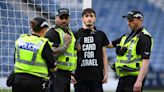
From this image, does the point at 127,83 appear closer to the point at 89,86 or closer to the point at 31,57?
the point at 89,86

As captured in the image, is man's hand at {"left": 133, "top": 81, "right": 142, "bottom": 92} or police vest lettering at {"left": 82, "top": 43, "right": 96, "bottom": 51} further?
police vest lettering at {"left": 82, "top": 43, "right": 96, "bottom": 51}

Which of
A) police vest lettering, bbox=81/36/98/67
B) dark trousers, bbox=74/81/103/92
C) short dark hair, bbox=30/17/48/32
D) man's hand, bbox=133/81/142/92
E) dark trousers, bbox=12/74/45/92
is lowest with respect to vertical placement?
dark trousers, bbox=74/81/103/92

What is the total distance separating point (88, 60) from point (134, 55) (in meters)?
0.63

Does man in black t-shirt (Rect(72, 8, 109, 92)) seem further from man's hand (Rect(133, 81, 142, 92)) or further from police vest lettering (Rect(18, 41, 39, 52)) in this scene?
police vest lettering (Rect(18, 41, 39, 52))

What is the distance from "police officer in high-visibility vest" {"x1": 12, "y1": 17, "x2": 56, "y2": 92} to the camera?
5.08 meters

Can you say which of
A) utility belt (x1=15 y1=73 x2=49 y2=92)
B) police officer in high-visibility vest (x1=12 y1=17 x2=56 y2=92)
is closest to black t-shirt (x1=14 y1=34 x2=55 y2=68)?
police officer in high-visibility vest (x1=12 y1=17 x2=56 y2=92)

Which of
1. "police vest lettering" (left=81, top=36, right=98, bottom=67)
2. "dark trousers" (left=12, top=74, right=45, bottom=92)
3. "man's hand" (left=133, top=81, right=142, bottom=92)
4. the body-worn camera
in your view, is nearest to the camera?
"dark trousers" (left=12, top=74, right=45, bottom=92)

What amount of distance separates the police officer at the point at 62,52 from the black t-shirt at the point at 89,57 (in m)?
0.25

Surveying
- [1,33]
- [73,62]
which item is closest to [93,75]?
[73,62]

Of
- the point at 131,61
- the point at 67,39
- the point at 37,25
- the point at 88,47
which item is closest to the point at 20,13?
the point at 88,47

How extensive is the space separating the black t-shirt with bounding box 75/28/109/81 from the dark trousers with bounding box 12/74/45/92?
1284 mm

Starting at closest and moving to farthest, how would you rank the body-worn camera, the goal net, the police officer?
1. the police officer
2. the body-worn camera
3. the goal net

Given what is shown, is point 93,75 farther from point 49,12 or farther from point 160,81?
point 160,81

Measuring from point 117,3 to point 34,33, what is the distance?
16.9m
